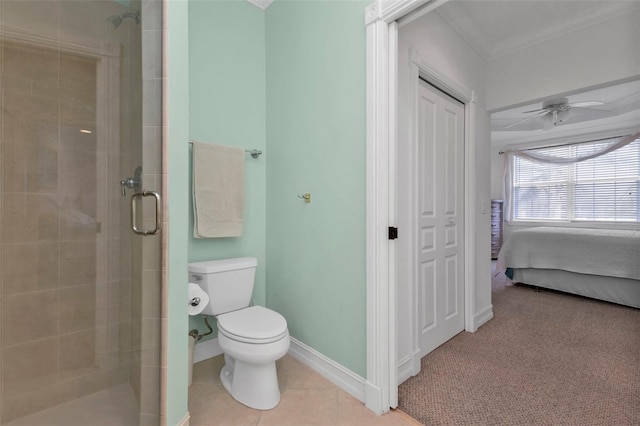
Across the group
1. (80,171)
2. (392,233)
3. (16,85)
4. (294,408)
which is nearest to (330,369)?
(294,408)

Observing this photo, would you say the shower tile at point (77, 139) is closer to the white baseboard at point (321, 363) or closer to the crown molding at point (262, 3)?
the white baseboard at point (321, 363)

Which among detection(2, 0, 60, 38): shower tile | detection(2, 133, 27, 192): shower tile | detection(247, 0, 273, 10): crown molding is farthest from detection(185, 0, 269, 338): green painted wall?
detection(2, 133, 27, 192): shower tile

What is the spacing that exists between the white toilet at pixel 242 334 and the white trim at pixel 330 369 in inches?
12.4

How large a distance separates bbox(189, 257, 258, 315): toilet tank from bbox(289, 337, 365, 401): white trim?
48 cm

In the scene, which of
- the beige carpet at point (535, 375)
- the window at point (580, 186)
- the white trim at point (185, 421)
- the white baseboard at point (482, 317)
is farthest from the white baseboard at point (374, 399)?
the window at point (580, 186)

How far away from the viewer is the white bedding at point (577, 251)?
322 cm

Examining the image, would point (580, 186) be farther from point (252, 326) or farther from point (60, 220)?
point (60, 220)

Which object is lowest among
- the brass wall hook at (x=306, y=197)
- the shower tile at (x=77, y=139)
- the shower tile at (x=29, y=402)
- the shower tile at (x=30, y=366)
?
the shower tile at (x=29, y=402)

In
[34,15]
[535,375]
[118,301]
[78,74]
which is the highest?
[34,15]

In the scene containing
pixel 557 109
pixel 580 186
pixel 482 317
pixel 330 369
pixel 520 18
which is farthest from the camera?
pixel 580 186

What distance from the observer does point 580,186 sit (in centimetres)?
534

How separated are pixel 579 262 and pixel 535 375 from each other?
2.32 metres

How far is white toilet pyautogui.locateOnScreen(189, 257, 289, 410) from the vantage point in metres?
1.51

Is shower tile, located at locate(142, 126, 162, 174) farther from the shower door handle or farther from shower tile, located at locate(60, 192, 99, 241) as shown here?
shower tile, located at locate(60, 192, 99, 241)
